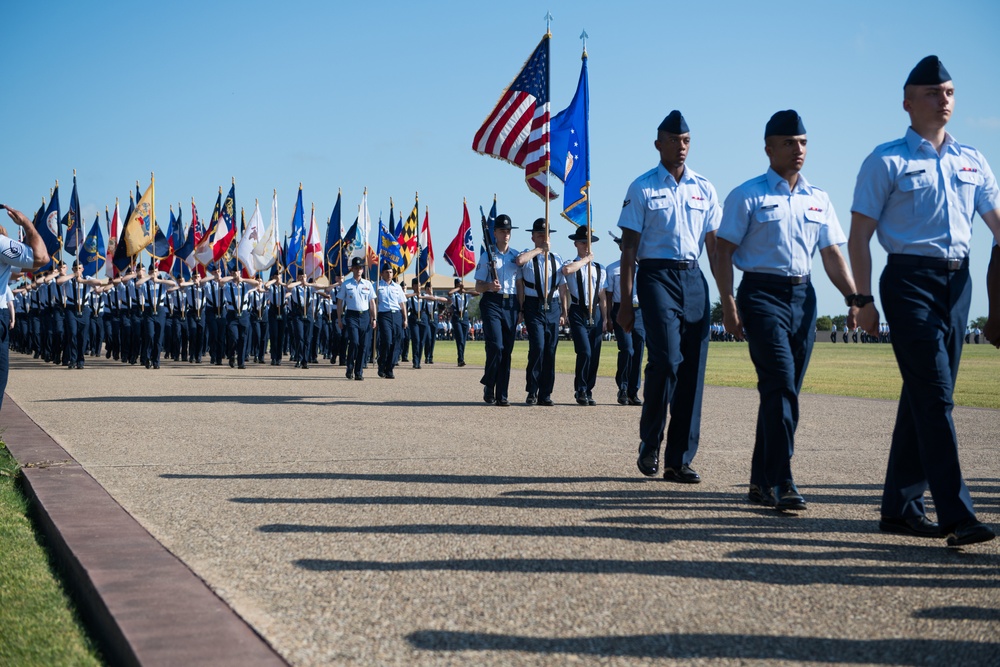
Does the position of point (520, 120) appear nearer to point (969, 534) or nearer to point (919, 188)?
point (919, 188)

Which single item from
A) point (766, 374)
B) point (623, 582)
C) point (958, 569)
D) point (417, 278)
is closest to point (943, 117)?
point (766, 374)

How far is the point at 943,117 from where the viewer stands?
542cm

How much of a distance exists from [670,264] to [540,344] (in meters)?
6.85

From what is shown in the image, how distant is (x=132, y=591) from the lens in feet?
12.9

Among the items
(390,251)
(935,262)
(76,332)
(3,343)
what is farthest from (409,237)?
(935,262)

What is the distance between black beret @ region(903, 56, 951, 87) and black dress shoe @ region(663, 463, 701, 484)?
8.67 feet

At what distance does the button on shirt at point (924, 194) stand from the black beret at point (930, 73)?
0.23m

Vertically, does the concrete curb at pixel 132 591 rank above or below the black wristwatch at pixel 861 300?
below

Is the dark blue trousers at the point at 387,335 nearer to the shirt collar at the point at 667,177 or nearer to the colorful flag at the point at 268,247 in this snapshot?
the colorful flag at the point at 268,247

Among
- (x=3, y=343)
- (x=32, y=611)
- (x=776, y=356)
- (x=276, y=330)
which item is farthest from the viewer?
(x=276, y=330)

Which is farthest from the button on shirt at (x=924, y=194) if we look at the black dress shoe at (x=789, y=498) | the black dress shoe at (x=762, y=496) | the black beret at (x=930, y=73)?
the black dress shoe at (x=762, y=496)

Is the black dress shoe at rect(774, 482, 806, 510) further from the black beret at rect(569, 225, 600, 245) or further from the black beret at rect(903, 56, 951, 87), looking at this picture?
the black beret at rect(569, 225, 600, 245)

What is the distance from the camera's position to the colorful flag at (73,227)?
2769 centimetres

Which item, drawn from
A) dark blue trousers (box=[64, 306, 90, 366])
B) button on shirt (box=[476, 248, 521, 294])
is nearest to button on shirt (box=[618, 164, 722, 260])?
button on shirt (box=[476, 248, 521, 294])
